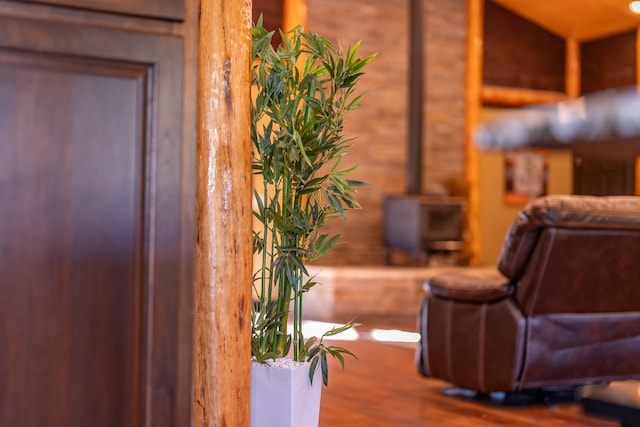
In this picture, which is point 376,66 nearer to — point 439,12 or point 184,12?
point 439,12

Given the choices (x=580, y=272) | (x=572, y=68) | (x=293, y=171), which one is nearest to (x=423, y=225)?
(x=572, y=68)

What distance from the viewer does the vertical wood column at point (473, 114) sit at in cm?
1006

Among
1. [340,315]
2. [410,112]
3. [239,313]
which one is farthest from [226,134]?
[410,112]

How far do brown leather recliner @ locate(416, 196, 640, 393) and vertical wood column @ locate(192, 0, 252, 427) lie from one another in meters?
1.92

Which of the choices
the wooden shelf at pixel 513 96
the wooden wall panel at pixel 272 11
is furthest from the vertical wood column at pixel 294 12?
the wooden shelf at pixel 513 96

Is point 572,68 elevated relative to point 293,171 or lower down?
elevated

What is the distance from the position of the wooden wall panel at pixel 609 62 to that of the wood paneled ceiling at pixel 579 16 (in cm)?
12

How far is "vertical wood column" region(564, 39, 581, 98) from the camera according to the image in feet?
37.2

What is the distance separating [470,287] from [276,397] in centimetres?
174

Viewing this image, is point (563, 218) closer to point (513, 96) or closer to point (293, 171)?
point (293, 171)

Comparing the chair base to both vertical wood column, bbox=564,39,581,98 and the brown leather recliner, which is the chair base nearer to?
the brown leather recliner

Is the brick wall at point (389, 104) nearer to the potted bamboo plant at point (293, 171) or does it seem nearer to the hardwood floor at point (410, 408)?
the hardwood floor at point (410, 408)

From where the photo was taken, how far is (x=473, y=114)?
10094 mm

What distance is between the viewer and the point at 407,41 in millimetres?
9562
